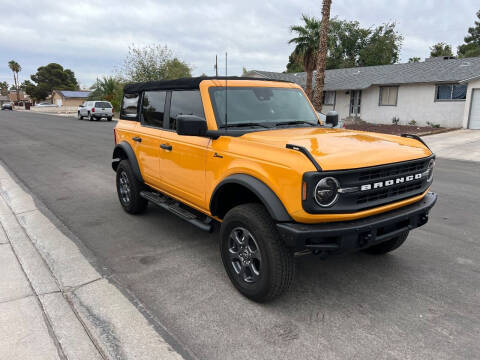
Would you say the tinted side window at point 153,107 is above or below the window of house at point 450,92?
below

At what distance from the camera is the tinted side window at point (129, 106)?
551 cm

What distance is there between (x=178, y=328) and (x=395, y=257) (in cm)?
259

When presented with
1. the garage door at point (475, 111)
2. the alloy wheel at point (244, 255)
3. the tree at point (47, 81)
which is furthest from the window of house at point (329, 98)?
the tree at point (47, 81)

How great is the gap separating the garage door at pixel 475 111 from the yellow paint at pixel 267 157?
70.9 feet

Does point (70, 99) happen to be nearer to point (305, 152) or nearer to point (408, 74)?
point (408, 74)

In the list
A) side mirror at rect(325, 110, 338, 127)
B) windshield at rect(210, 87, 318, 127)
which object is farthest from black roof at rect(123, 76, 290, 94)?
side mirror at rect(325, 110, 338, 127)

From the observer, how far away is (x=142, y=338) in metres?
2.75

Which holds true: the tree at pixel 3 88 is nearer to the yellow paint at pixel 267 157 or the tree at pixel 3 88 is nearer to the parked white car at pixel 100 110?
the parked white car at pixel 100 110

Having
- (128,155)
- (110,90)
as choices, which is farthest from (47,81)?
(128,155)

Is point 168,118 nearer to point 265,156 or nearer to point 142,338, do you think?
point 265,156

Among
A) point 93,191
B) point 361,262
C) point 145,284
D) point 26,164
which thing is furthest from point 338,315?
point 26,164

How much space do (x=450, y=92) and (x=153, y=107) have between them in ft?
77.1

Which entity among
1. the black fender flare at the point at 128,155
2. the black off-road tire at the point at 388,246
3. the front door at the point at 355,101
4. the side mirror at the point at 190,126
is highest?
the front door at the point at 355,101

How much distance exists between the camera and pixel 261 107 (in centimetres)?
410
